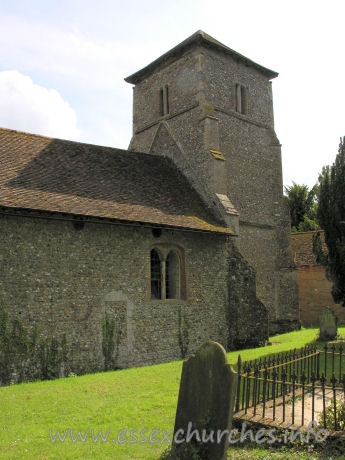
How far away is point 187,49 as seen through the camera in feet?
65.6

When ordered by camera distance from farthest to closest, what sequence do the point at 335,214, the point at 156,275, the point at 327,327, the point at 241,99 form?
the point at 241,99 → the point at 335,214 → the point at 327,327 → the point at 156,275

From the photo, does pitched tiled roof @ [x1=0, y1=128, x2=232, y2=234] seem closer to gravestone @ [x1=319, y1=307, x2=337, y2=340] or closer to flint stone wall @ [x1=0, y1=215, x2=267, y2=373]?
flint stone wall @ [x1=0, y1=215, x2=267, y2=373]

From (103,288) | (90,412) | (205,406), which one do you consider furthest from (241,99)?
(205,406)

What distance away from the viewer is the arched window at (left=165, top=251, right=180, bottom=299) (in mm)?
14961

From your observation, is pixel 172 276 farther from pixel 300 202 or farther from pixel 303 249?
pixel 300 202

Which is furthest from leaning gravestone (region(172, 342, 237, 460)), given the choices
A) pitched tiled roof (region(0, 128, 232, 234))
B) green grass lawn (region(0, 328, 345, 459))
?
pitched tiled roof (region(0, 128, 232, 234))

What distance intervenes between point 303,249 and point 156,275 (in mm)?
15352

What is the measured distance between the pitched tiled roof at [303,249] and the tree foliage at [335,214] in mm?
8073

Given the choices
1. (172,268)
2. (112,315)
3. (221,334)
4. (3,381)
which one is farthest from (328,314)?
(3,381)

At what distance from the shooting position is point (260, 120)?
70.4ft

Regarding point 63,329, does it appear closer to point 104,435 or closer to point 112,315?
point 112,315

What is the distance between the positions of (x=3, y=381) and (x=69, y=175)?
6739 mm

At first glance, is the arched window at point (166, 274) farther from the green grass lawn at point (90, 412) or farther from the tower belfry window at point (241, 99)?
the tower belfry window at point (241, 99)

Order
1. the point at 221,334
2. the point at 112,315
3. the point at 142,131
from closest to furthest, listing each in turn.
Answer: the point at 112,315 < the point at 221,334 < the point at 142,131
